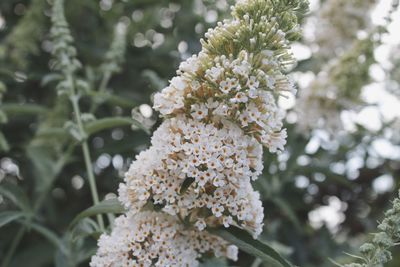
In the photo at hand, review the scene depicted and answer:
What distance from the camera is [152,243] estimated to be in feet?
6.69

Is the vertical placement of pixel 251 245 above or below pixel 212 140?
below

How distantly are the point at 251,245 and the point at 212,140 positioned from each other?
36cm

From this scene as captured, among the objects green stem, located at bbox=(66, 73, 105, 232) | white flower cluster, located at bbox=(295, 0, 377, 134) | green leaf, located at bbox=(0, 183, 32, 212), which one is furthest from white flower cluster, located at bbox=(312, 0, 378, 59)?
green leaf, located at bbox=(0, 183, 32, 212)

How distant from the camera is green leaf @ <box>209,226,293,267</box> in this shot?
1.95 metres

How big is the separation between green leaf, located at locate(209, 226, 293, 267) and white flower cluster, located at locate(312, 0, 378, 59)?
2283mm

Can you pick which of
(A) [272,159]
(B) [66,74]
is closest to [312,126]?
(A) [272,159]

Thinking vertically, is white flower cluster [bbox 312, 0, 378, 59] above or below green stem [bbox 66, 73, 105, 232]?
above

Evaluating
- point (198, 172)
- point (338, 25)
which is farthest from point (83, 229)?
A: point (338, 25)

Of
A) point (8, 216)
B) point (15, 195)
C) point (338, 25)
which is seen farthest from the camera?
point (338, 25)

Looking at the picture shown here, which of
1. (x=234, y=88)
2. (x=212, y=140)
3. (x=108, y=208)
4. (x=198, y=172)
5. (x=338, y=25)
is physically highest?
(x=338, y=25)

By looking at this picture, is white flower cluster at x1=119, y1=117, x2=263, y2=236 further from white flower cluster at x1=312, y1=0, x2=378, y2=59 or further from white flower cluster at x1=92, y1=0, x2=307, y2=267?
white flower cluster at x1=312, y1=0, x2=378, y2=59

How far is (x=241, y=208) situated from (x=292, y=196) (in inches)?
83.5

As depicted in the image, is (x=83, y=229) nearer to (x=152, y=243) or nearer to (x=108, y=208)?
(x=108, y=208)

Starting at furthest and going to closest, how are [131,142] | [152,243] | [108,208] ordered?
[131,142] < [108,208] < [152,243]
